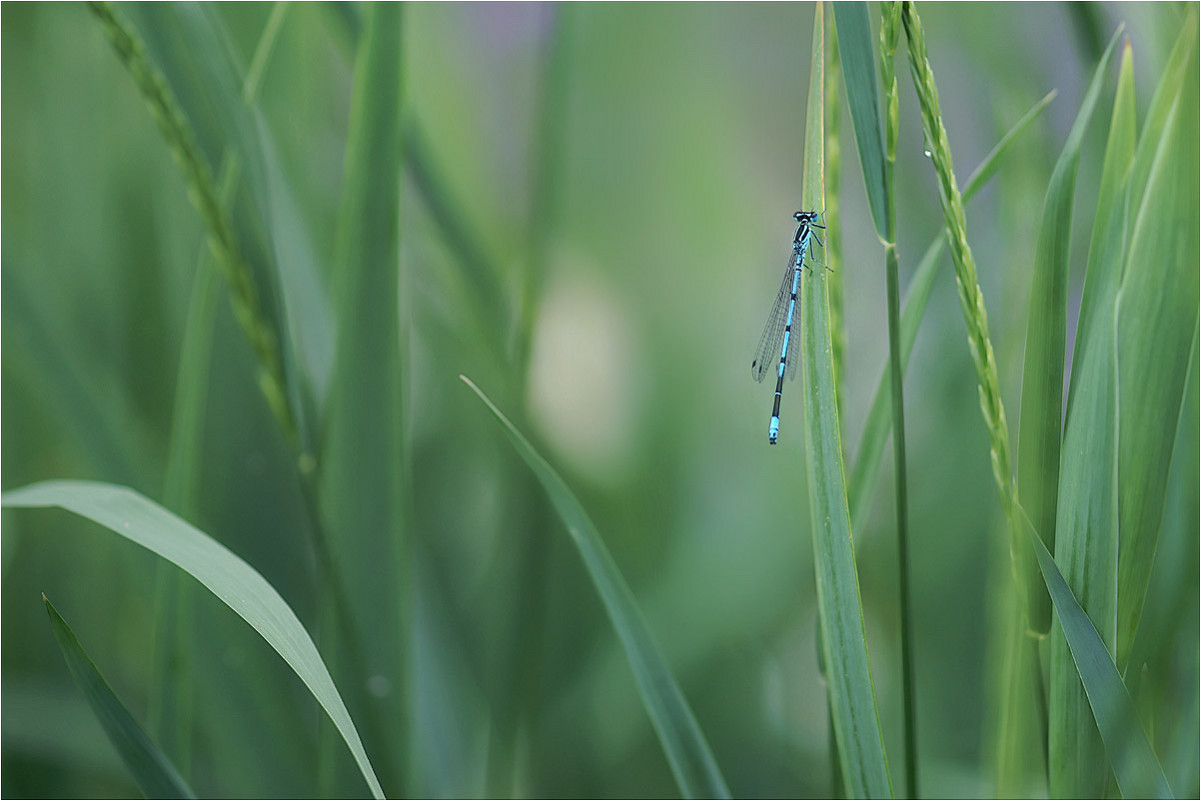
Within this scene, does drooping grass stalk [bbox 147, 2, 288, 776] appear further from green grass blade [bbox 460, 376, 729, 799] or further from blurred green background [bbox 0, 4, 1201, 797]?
green grass blade [bbox 460, 376, 729, 799]

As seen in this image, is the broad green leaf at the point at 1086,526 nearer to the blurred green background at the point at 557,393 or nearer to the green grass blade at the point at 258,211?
the blurred green background at the point at 557,393

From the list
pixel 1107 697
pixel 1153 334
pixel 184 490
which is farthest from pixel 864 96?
pixel 184 490

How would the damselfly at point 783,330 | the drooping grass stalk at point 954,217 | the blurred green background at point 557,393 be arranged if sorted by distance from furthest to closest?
the blurred green background at point 557,393
the damselfly at point 783,330
the drooping grass stalk at point 954,217

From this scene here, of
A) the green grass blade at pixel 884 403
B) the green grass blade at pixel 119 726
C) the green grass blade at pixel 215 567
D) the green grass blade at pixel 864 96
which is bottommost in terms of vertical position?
the green grass blade at pixel 119 726

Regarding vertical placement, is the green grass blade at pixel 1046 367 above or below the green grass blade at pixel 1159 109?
below

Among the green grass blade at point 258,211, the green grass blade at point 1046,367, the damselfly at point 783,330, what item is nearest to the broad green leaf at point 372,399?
the green grass blade at point 258,211

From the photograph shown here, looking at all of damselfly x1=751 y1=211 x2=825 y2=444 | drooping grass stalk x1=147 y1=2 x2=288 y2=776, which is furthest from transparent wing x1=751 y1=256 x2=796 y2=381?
drooping grass stalk x1=147 y1=2 x2=288 y2=776
